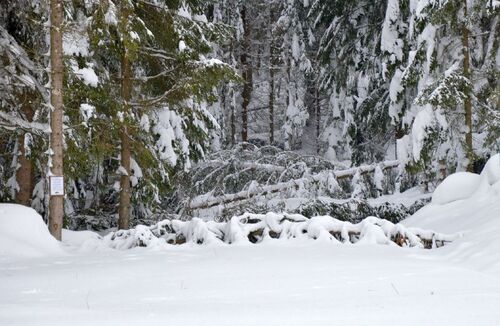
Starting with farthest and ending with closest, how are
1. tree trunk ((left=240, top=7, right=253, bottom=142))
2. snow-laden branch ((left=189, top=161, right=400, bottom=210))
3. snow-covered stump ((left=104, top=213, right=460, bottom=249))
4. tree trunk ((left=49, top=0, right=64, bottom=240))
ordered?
tree trunk ((left=240, top=7, right=253, bottom=142))
snow-laden branch ((left=189, top=161, right=400, bottom=210))
tree trunk ((left=49, top=0, right=64, bottom=240))
snow-covered stump ((left=104, top=213, right=460, bottom=249))

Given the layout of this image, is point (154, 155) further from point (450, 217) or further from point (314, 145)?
point (314, 145)

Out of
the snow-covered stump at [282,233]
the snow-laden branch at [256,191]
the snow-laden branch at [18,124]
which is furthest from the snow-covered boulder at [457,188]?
the snow-laden branch at [18,124]

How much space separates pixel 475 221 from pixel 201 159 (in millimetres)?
8106

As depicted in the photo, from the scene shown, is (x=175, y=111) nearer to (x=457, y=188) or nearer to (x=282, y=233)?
(x=282, y=233)

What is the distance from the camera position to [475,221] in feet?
26.2

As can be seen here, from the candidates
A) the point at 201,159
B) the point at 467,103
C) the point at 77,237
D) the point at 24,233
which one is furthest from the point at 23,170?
the point at 467,103

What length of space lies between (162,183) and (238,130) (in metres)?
17.1

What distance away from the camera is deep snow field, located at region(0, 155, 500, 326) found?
4148mm

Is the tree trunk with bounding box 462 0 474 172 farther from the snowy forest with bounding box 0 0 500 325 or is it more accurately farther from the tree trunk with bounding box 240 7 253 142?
the tree trunk with bounding box 240 7 253 142

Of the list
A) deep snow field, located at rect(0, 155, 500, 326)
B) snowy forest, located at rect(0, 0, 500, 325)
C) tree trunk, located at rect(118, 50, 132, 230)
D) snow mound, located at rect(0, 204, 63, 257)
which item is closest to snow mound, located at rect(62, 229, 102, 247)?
snowy forest, located at rect(0, 0, 500, 325)

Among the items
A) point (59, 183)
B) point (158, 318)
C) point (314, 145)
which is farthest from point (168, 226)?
point (314, 145)

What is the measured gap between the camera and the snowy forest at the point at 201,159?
283 inches

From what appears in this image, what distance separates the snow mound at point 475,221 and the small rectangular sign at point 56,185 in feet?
20.4

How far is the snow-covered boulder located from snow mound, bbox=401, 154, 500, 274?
0.26ft
